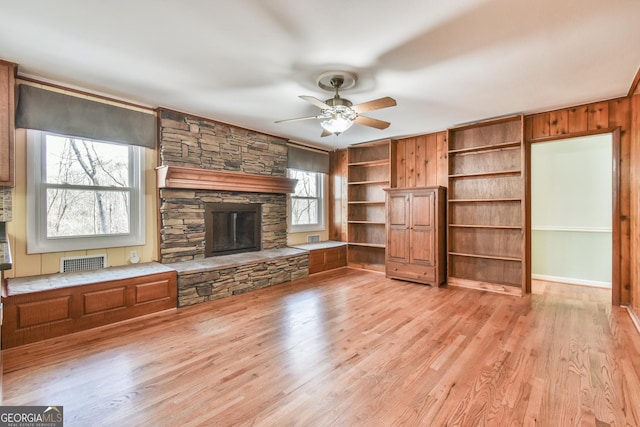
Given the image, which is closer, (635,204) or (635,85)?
(635,85)

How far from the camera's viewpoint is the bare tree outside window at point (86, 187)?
3154mm

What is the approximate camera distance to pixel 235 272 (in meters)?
4.04

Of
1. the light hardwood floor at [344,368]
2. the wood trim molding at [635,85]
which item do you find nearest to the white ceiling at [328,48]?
the wood trim molding at [635,85]

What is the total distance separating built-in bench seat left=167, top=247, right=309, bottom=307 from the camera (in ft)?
11.8

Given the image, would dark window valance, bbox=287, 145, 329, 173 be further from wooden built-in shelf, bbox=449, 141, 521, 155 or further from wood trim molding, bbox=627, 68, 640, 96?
wood trim molding, bbox=627, 68, 640, 96

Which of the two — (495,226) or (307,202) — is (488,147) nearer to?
(495,226)

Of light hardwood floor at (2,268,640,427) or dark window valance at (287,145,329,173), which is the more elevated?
dark window valance at (287,145,329,173)

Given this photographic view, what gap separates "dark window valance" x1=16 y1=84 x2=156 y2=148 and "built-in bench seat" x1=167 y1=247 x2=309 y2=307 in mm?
1695

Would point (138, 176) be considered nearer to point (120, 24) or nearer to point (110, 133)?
point (110, 133)

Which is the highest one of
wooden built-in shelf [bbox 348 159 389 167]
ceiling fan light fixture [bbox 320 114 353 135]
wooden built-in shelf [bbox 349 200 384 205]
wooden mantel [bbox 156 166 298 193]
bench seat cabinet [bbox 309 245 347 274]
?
wooden built-in shelf [bbox 348 159 389 167]

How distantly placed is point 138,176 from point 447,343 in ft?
13.1

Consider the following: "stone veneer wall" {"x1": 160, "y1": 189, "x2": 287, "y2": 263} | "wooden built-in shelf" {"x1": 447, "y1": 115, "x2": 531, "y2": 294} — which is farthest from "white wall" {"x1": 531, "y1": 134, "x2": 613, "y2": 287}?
"stone veneer wall" {"x1": 160, "y1": 189, "x2": 287, "y2": 263}

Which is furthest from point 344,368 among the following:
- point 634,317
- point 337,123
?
point 634,317

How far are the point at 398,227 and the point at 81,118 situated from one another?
4501 mm
